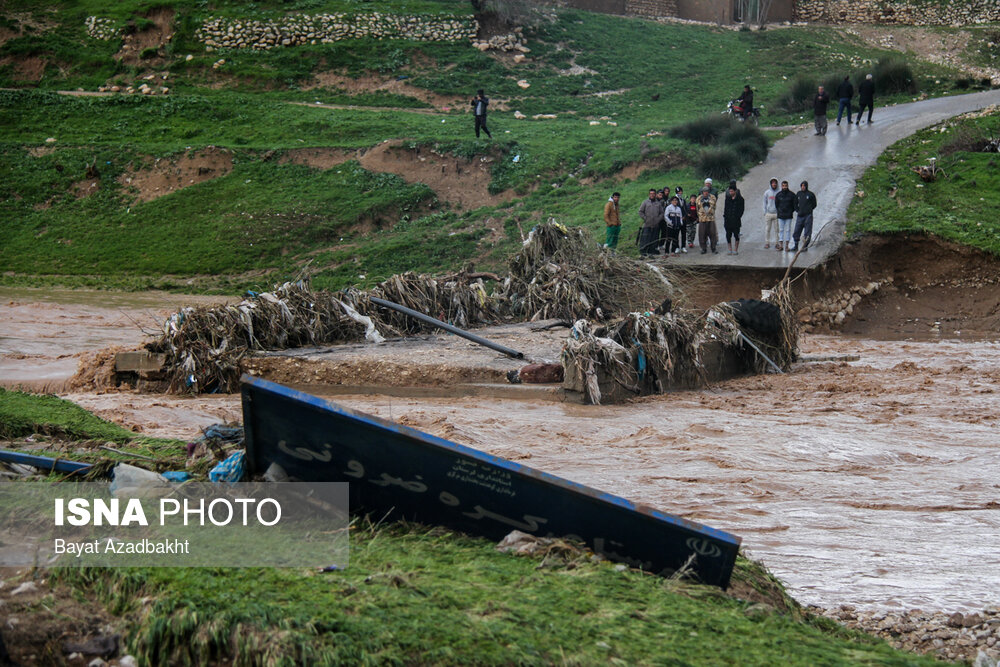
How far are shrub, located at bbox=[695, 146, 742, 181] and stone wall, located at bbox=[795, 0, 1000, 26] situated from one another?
925 inches

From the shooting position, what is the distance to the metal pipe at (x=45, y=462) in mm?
5910

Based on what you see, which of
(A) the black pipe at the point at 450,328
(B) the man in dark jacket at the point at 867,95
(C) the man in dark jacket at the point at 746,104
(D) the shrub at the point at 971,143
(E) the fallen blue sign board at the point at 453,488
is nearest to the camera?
(E) the fallen blue sign board at the point at 453,488

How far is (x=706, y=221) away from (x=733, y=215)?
23.5 inches

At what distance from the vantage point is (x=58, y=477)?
Result: 5.84 m

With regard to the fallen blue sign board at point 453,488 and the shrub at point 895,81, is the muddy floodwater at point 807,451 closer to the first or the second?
the fallen blue sign board at point 453,488

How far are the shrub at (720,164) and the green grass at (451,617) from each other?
20766mm

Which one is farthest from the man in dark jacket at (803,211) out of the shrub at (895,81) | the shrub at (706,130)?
the shrub at (895,81)

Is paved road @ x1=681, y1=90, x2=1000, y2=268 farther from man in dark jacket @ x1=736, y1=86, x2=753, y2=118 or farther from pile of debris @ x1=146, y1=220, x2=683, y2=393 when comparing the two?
pile of debris @ x1=146, y1=220, x2=683, y2=393

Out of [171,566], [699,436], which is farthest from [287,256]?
[171,566]

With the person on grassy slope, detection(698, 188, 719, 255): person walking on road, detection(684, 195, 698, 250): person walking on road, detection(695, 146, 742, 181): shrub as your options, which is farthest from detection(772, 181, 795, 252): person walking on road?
the person on grassy slope

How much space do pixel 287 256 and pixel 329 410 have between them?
66.0 ft

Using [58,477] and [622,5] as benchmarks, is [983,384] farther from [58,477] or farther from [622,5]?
[622,5]

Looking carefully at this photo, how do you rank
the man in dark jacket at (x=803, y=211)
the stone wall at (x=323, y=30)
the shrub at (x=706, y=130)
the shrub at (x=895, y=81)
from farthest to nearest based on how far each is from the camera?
the stone wall at (x=323, y=30) < the shrub at (x=895, y=81) < the shrub at (x=706, y=130) < the man in dark jacket at (x=803, y=211)

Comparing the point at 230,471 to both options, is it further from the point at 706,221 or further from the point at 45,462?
the point at 706,221
